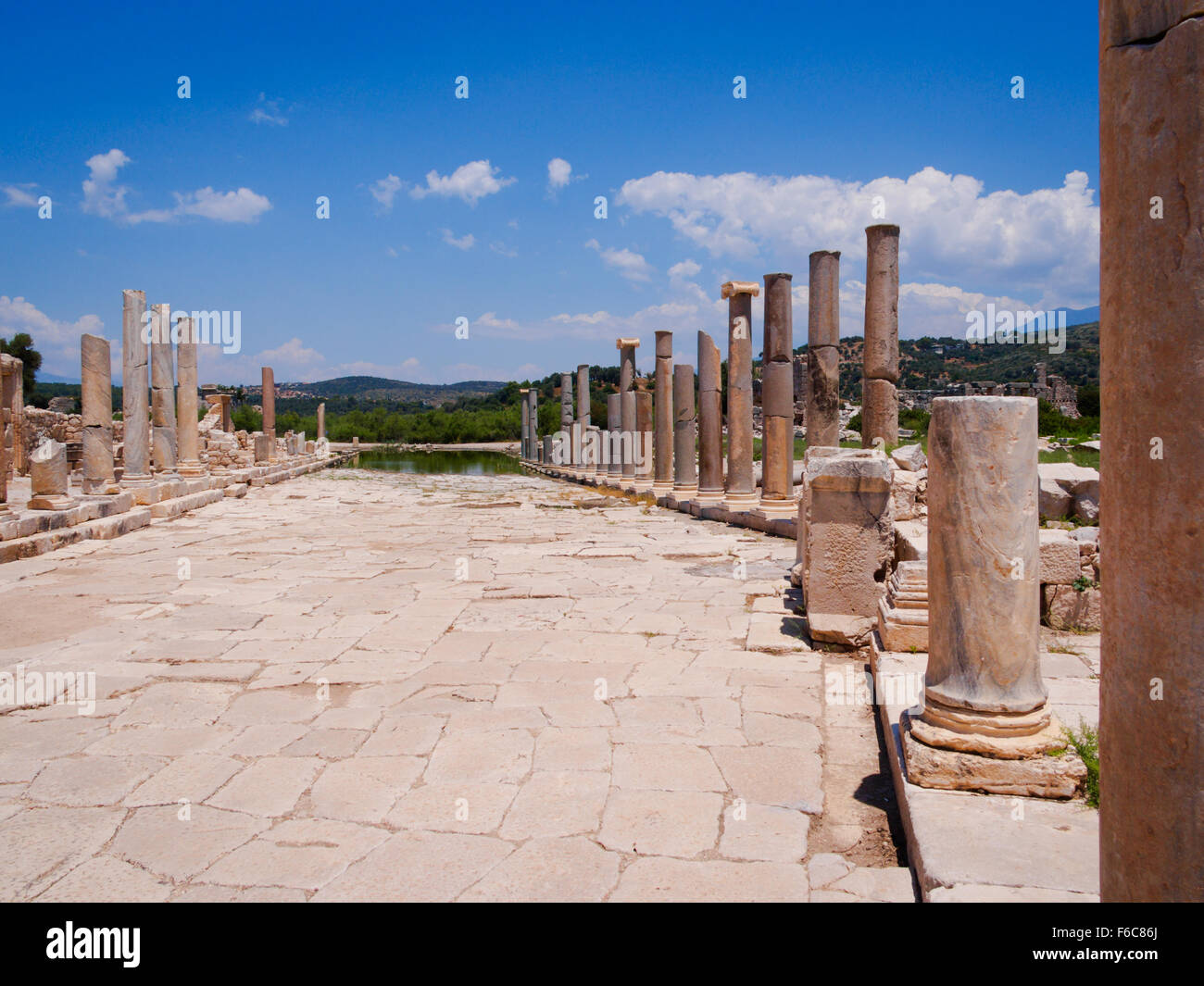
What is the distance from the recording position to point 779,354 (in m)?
12.9

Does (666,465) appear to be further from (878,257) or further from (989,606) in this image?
(989,606)

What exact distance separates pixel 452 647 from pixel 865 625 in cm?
278

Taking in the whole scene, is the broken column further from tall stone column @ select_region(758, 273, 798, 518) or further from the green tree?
the green tree

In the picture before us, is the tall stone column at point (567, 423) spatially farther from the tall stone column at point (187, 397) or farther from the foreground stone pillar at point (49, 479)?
the foreground stone pillar at point (49, 479)

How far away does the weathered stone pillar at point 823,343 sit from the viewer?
11562mm

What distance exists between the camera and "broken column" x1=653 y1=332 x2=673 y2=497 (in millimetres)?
19281

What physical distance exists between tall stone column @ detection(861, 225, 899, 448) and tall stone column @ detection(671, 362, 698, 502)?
6835 mm

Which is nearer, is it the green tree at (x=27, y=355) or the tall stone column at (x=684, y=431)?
the tall stone column at (x=684, y=431)

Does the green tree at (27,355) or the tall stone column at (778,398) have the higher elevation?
the green tree at (27,355)

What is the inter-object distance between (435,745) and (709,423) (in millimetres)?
12541

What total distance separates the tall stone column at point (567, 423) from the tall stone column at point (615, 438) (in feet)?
A: 18.5

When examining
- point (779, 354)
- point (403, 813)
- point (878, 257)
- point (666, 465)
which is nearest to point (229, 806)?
point (403, 813)

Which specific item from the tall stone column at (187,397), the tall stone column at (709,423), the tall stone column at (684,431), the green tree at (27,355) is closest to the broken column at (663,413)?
the tall stone column at (684,431)
